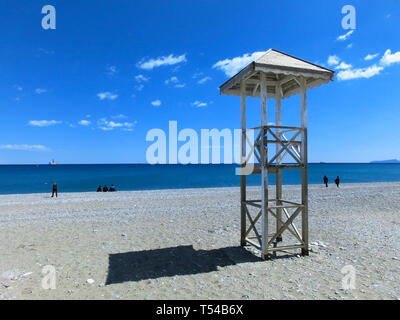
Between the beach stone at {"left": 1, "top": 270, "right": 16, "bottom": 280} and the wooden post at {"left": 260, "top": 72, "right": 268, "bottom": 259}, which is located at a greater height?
the wooden post at {"left": 260, "top": 72, "right": 268, "bottom": 259}

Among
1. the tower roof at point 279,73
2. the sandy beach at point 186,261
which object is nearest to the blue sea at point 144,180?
the sandy beach at point 186,261

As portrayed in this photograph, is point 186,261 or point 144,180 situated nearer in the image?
point 186,261

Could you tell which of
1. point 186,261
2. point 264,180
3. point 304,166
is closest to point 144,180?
point 186,261

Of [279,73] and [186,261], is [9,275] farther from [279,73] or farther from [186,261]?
[279,73]

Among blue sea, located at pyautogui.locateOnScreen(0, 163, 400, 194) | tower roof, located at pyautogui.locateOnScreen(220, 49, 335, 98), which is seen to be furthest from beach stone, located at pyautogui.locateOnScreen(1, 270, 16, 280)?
Result: blue sea, located at pyautogui.locateOnScreen(0, 163, 400, 194)

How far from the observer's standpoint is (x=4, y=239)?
9586mm

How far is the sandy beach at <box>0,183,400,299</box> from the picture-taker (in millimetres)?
5375

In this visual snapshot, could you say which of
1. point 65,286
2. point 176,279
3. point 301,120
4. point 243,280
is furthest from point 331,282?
point 65,286

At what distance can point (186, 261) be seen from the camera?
716 cm

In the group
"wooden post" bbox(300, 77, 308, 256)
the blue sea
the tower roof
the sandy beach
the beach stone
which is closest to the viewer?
the sandy beach

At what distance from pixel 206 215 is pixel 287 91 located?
781 cm

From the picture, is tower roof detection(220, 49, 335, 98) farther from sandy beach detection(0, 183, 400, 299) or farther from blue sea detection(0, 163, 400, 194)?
blue sea detection(0, 163, 400, 194)

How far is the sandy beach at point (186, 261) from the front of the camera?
5375 mm

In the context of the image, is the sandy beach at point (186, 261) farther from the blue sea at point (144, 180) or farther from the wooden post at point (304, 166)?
the blue sea at point (144, 180)
